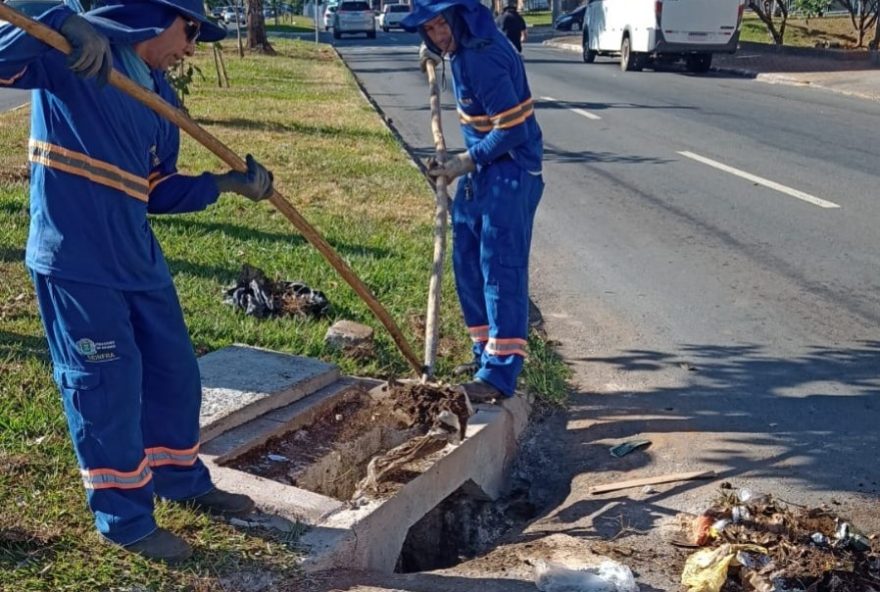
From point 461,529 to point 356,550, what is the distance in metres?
1.16

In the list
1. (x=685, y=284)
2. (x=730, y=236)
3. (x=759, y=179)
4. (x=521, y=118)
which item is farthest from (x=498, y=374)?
(x=759, y=179)

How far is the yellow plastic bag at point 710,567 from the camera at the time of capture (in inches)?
134

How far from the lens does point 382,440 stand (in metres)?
4.55

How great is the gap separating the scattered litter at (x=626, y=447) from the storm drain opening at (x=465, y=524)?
440 mm

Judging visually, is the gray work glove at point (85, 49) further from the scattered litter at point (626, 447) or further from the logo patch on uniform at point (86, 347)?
the scattered litter at point (626, 447)

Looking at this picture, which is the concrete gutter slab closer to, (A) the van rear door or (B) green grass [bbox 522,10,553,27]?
(A) the van rear door

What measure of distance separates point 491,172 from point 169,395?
1865 millimetres

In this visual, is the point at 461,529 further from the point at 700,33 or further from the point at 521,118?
the point at 700,33

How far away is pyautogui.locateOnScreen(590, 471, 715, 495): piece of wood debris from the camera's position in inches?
171

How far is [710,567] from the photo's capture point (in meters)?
3.46

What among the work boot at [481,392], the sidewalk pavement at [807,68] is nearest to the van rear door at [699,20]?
the sidewalk pavement at [807,68]

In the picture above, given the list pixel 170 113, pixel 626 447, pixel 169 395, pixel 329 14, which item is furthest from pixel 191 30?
pixel 329 14

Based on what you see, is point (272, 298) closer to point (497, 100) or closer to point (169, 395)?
point (497, 100)

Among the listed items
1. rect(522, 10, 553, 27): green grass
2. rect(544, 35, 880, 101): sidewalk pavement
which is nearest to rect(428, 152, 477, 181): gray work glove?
rect(544, 35, 880, 101): sidewalk pavement
